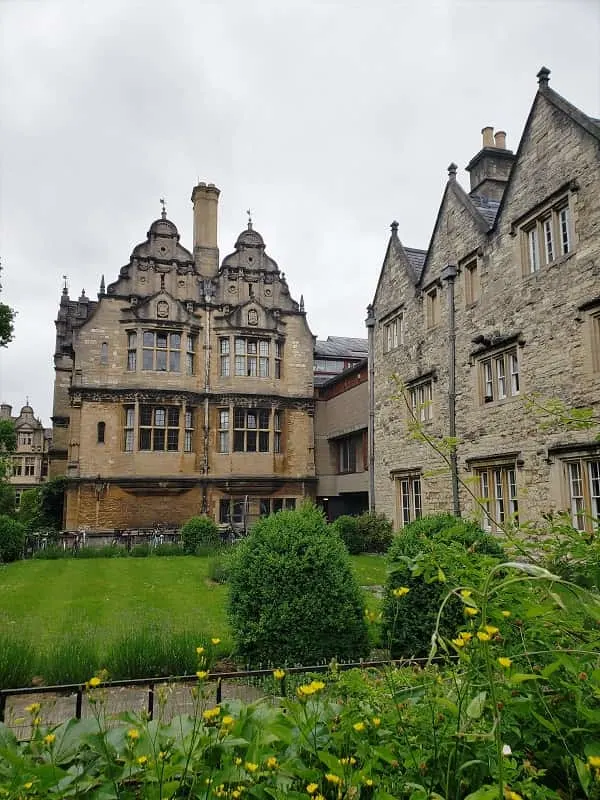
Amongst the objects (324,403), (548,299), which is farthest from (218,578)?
(324,403)

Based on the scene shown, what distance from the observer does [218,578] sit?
1611 cm

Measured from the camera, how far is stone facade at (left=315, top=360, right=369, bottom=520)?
2775 centimetres

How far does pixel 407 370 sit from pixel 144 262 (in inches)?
601

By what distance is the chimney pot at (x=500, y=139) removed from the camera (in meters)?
21.9

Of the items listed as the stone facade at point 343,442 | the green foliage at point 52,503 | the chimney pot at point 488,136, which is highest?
→ the chimney pot at point 488,136

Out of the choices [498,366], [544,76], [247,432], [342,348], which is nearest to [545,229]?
[498,366]

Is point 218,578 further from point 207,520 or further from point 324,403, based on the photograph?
point 324,403

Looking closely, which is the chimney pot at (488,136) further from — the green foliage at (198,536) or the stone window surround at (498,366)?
the green foliage at (198,536)

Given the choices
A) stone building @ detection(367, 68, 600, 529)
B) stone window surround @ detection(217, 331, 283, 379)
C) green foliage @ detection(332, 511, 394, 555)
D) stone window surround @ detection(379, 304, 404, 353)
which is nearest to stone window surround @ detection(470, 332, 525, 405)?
stone building @ detection(367, 68, 600, 529)

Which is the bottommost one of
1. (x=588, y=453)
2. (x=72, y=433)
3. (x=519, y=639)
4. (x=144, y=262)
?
(x=519, y=639)

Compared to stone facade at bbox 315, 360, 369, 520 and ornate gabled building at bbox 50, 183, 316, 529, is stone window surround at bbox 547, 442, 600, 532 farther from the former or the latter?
ornate gabled building at bbox 50, 183, 316, 529

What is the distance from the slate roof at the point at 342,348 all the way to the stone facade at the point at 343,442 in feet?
18.4

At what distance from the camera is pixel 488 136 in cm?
2169

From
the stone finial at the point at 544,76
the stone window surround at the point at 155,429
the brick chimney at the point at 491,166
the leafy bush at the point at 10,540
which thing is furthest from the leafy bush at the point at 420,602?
the stone window surround at the point at 155,429
